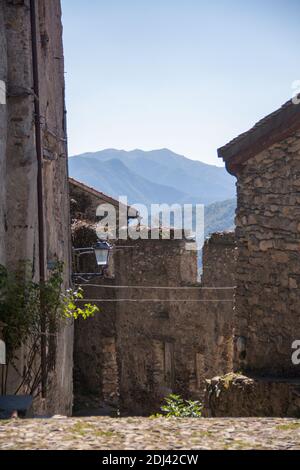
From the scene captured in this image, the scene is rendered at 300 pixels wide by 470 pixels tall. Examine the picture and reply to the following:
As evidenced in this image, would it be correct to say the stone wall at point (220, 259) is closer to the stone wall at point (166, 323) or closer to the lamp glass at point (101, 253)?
the stone wall at point (166, 323)

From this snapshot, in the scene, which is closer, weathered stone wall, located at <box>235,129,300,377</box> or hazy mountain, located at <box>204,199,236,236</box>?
weathered stone wall, located at <box>235,129,300,377</box>

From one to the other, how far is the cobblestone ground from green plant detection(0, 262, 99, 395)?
5.57ft

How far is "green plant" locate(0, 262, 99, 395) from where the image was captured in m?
6.55

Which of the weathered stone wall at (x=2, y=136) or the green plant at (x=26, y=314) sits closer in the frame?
the green plant at (x=26, y=314)

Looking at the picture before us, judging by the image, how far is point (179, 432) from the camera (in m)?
4.56

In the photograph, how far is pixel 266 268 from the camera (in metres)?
7.77

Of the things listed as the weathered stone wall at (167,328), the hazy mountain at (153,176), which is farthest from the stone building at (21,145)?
the hazy mountain at (153,176)

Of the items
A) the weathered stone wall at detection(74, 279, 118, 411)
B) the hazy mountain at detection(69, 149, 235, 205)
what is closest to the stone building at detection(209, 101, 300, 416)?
the weathered stone wall at detection(74, 279, 118, 411)

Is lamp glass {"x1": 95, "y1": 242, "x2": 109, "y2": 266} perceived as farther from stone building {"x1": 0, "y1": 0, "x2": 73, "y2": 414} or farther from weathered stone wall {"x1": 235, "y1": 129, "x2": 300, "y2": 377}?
weathered stone wall {"x1": 235, "y1": 129, "x2": 300, "y2": 377}

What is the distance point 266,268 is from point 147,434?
370 cm

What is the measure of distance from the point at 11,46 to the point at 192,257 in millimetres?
10091

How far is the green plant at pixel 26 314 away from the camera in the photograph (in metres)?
6.55

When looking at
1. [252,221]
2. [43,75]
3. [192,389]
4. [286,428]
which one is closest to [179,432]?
[286,428]

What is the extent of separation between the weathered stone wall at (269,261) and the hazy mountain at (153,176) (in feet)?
184
